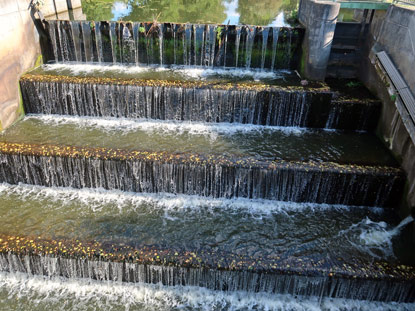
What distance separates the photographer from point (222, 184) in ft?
26.1

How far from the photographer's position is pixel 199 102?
9906mm

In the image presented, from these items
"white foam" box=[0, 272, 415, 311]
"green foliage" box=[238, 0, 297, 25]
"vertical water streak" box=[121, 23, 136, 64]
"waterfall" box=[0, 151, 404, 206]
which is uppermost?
"green foliage" box=[238, 0, 297, 25]

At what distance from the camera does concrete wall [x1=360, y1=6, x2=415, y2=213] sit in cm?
788

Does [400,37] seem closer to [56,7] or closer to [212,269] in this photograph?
[212,269]

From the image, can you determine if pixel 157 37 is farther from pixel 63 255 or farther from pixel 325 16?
pixel 63 255

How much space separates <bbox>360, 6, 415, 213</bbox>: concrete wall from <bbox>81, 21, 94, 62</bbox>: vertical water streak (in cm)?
966

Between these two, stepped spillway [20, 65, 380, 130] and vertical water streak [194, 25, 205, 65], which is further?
vertical water streak [194, 25, 205, 65]

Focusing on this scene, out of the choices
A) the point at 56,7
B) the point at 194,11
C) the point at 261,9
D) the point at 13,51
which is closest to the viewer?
the point at 13,51

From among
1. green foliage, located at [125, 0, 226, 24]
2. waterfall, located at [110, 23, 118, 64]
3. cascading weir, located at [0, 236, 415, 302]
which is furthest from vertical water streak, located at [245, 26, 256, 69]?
cascading weir, located at [0, 236, 415, 302]

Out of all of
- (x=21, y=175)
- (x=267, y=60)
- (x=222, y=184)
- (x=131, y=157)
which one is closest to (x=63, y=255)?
(x=131, y=157)

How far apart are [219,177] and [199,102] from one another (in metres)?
2.93

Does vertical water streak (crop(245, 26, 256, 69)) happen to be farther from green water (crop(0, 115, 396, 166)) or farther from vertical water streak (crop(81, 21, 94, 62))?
vertical water streak (crop(81, 21, 94, 62))

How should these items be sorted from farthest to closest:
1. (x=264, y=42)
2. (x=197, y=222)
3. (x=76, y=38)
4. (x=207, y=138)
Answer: (x=76, y=38), (x=264, y=42), (x=207, y=138), (x=197, y=222)

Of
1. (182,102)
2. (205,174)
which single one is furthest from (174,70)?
(205,174)
